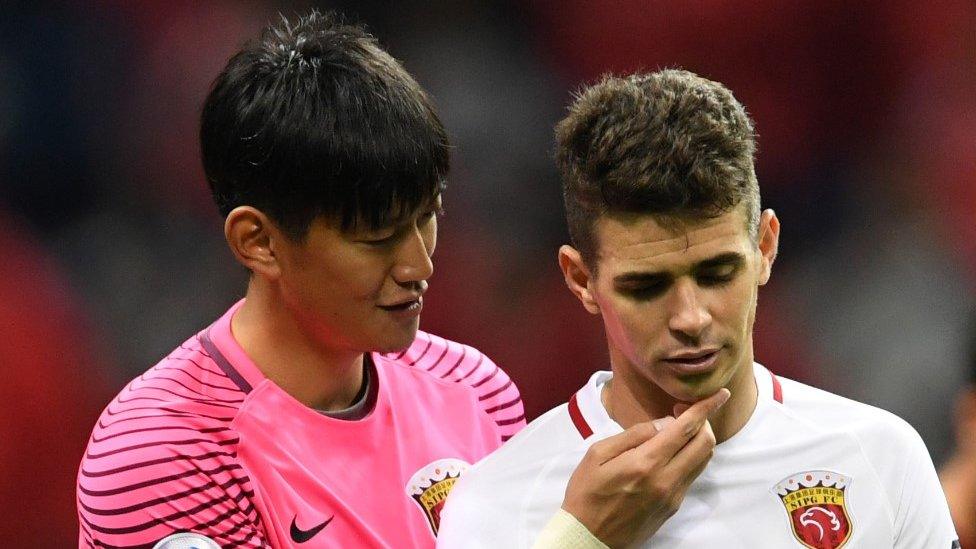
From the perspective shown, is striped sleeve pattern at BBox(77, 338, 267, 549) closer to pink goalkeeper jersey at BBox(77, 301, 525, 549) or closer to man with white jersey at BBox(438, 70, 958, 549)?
pink goalkeeper jersey at BBox(77, 301, 525, 549)

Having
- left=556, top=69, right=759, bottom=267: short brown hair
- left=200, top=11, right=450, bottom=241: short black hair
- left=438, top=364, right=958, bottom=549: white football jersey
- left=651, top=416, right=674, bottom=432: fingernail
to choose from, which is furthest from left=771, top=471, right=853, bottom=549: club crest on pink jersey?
left=200, top=11, right=450, bottom=241: short black hair

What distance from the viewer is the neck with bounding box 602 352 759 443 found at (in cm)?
226

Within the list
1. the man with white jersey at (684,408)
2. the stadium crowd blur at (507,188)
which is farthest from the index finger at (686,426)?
the stadium crowd blur at (507,188)

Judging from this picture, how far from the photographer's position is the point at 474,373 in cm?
291

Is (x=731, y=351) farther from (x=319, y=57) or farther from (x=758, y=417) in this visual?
(x=319, y=57)

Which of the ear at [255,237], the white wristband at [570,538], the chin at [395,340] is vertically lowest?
the white wristband at [570,538]

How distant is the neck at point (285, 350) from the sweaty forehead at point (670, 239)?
2.42 feet

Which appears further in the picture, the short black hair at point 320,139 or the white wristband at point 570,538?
the short black hair at point 320,139

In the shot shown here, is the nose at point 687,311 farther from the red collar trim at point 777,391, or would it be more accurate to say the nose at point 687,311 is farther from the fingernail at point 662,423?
the red collar trim at point 777,391

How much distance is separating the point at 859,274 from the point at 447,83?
173cm

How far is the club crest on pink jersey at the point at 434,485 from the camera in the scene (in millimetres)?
2643

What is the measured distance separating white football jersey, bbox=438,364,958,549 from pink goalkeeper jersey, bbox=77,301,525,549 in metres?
0.28

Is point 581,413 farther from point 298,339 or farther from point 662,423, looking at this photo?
point 298,339

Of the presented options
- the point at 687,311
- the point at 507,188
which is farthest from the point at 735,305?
the point at 507,188
